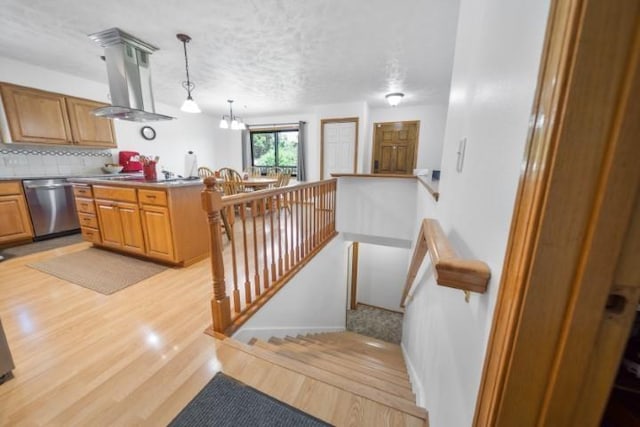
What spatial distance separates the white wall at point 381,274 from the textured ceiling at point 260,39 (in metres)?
3.01

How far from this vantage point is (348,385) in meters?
1.24

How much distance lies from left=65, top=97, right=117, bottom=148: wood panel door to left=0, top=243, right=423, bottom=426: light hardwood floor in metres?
2.60

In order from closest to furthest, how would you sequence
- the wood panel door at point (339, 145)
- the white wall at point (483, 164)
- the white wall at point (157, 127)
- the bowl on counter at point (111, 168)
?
1. the white wall at point (483, 164)
2. the white wall at point (157, 127)
3. the bowl on counter at point (111, 168)
4. the wood panel door at point (339, 145)

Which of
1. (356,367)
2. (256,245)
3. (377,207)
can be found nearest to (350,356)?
(356,367)

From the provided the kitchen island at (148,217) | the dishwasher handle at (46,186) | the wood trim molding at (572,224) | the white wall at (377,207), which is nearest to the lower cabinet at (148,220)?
the kitchen island at (148,217)

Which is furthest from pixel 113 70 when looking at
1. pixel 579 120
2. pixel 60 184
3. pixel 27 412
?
pixel 579 120

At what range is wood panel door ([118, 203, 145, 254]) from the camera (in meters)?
2.52

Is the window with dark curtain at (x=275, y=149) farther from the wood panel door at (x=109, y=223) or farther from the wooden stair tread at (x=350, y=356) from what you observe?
the wooden stair tread at (x=350, y=356)

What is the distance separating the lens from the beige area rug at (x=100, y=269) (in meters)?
2.17

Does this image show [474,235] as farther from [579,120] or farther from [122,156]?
[122,156]

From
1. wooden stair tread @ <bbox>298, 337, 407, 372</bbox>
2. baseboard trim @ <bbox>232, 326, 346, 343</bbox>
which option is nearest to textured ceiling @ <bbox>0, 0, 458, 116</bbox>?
baseboard trim @ <bbox>232, 326, 346, 343</bbox>

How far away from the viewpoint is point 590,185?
0.33 meters

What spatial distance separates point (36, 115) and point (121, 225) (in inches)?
86.2

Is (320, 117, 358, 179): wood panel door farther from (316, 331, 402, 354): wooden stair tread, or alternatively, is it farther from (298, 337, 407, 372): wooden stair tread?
(298, 337, 407, 372): wooden stair tread
